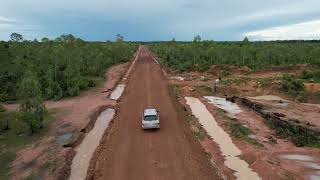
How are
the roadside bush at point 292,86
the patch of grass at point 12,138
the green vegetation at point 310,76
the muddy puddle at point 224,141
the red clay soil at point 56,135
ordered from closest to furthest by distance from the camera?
the muddy puddle at point 224,141, the red clay soil at point 56,135, the patch of grass at point 12,138, the roadside bush at point 292,86, the green vegetation at point 310,76

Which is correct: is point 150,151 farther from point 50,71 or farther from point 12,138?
point 50,71

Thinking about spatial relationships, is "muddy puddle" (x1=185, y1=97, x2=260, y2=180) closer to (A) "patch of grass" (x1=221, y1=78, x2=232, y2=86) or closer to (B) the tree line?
(A) "patch of grass" (x1=221, y1=78, x2=232, y2=86)

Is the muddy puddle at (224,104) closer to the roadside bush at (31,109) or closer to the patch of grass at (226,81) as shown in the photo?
the patch of grass at (226,81)

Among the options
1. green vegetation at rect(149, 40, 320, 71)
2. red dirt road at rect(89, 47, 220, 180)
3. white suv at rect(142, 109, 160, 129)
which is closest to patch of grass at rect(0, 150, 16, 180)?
red dirt road at rect(89, 47, 220, 180)

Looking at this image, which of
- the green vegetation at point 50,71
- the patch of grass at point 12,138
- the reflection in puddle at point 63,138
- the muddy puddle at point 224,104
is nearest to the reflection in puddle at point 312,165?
the muddy puddle at point 224,104

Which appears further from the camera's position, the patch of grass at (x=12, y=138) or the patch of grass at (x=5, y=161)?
the patch of grass at (x=12, y=138)

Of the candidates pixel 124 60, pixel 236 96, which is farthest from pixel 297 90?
pixel 124 60

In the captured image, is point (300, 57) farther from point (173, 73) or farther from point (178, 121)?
point (178, 121)

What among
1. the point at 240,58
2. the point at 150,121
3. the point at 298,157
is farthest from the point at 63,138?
the point at 240,58
